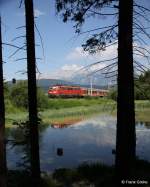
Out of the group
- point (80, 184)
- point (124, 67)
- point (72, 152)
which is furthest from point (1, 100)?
point (72, 152)

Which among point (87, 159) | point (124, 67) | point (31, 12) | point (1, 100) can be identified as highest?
point (31, 12)

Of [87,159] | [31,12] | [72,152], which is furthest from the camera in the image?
[72,152]

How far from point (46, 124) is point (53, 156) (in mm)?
17067

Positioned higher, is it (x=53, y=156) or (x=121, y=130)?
(x=121, y=130)

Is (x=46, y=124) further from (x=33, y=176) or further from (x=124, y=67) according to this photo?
(x=124, y=67)

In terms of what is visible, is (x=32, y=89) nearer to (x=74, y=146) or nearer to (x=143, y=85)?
(x=143, y=85)

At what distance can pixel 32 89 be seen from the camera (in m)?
12.3

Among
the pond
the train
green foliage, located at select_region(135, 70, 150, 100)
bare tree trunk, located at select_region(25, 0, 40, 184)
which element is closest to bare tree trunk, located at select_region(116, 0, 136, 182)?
bare tree trunk, located at select_region(25, 0, 40, 184)

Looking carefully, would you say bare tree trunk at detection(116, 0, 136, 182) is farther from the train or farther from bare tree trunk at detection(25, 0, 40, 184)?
the train

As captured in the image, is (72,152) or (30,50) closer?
(30,50)

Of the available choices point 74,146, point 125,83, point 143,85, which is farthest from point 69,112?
point 125,83

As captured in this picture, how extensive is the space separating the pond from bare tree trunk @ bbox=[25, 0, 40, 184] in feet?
8.47

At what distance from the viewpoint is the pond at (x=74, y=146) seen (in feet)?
65.9

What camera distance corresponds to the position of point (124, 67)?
34.4 ft
